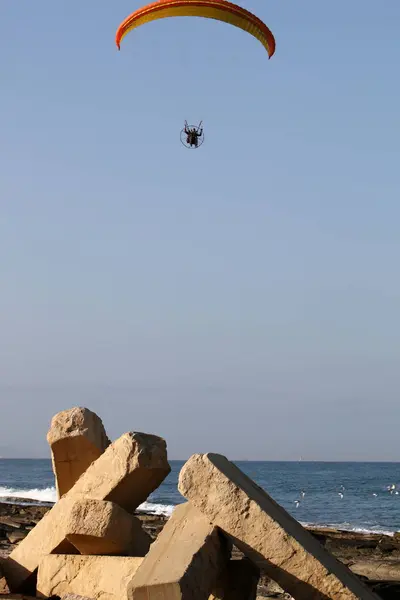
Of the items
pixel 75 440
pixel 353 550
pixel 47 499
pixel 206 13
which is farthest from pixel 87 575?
pixel 47 499

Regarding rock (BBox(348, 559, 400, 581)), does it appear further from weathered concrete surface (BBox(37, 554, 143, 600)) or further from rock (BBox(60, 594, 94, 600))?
rock (BBox(60, 594, 94, 600))

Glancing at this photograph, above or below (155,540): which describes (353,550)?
below

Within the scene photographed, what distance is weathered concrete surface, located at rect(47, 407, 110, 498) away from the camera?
8.66 m

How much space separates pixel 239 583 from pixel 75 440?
2466 millimetres

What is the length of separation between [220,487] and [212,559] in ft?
1.72

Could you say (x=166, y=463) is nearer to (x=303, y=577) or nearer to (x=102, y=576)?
(x=102, y=576)

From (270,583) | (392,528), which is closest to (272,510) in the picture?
(270,583)

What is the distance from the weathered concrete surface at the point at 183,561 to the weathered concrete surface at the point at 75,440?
78.4 inches

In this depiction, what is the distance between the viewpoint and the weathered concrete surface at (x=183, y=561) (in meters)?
5.84

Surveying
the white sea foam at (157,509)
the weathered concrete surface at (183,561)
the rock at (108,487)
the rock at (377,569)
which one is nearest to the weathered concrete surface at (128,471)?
the rock at (108,487)

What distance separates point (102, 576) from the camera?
729cm

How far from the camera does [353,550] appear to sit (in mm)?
15625

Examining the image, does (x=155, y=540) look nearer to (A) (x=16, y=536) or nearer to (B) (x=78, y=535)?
(B) (x=78, y=535)

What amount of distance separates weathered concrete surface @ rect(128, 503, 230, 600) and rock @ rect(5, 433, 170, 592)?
2.80 feet
